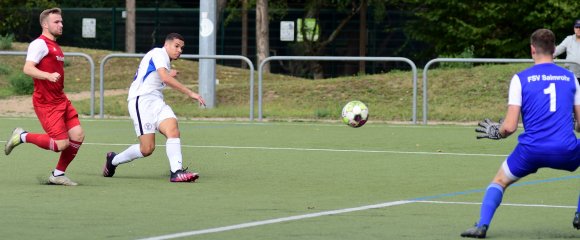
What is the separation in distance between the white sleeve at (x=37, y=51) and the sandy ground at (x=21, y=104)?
546 inches

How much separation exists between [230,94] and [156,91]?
14.3 metres

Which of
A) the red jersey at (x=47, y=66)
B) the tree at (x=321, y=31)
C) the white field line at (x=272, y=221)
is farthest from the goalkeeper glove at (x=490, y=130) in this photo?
the tree at (x=321, y=31)

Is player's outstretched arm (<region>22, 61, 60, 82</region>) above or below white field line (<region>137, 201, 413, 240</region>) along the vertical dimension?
above

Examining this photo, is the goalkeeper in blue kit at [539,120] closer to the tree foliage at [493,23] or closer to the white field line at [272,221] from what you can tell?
the white field line at [272,221]

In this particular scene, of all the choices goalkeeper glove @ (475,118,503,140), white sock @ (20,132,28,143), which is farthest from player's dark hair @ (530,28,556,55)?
white sock @ (20,132,28,143)

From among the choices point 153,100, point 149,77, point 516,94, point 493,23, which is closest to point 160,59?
point 149,77

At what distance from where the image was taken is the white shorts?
15.2m

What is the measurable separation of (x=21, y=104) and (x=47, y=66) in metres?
15.4

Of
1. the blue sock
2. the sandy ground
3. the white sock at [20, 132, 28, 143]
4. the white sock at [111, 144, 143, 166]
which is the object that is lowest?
the blue sock

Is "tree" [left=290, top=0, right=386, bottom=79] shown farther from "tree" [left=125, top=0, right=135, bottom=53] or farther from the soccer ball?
the soccer ball

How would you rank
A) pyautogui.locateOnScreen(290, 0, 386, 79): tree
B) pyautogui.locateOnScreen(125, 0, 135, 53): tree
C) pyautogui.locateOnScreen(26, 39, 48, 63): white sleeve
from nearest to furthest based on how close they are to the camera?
1. pyautogui.locateOnScreen(26, 39, 48, 63): white sleeve
2. pyautogui.locateOnScreen(125, 0, 135, 53): tree
3. pyautogui.locateOnScreen(290, 0, 386, 79): tree

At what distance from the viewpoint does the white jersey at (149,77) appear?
1522 cm

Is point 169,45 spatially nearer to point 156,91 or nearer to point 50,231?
point 156,91

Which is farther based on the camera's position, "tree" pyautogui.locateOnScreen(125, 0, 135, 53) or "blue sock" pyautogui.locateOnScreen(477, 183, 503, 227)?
"tree" pyautogui.locateOnScreen(125, 0, 135, 53)
